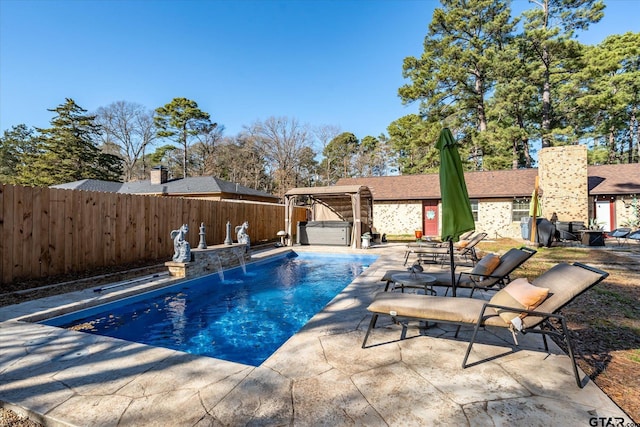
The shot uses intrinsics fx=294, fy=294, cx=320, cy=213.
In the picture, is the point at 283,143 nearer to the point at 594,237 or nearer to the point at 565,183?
the point at 565,183

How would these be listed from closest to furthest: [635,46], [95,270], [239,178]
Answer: [95,270]
[635,46]
[239,178]

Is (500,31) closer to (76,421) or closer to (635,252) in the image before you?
(635,252)

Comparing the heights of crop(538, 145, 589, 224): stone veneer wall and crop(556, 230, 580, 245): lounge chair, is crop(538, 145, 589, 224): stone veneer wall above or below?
above

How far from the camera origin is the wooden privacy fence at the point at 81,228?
5695mm

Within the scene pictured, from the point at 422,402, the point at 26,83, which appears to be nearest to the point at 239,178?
the point at 26,83

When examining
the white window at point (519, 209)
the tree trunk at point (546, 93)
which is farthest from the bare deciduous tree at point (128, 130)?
the tree trunk at point (546, 93)

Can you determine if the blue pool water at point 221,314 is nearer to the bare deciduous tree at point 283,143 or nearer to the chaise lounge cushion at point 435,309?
the chaise lounge cushion at point 435,309

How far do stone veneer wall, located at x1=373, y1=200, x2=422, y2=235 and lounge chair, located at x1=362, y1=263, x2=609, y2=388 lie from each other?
646 inches

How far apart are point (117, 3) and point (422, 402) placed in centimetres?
1383

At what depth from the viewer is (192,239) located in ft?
32.6

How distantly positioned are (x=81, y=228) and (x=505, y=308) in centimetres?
836

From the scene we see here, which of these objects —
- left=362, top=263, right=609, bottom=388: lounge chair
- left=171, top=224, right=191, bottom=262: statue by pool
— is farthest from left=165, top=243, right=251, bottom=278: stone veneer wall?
left=362, top=263, right=609, bottom=388: lounge chair

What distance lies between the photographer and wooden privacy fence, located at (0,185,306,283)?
5.70m

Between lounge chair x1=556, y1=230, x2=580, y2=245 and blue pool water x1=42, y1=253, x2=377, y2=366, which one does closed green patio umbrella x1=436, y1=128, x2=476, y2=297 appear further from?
lounge chair x1=556, y1=230, x2=580, y2=245
